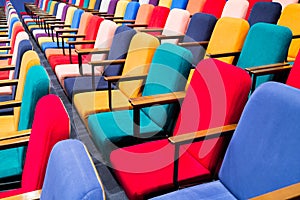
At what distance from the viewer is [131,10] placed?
4.14 meters

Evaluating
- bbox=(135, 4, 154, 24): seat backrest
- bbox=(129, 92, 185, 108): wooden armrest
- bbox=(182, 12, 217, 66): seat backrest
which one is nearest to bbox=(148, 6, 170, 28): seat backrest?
bbox=(135, 4, 154, 24): seat backrest

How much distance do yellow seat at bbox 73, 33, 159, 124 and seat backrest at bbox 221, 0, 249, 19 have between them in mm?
1207

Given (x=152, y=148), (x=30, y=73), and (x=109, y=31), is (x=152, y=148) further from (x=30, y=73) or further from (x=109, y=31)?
(x=109, y=31)

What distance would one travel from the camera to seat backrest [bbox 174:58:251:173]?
3.90 feet

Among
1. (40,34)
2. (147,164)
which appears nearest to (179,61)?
(147,164)

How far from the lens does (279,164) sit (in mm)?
944

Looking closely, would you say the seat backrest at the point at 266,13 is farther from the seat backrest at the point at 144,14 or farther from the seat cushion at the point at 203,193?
the seat cushion at the point at 203,193

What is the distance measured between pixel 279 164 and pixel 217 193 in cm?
25

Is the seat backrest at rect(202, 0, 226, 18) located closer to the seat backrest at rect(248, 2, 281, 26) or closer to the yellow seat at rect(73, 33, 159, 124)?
the seat backrest at rect(248, 2, 281, 26)

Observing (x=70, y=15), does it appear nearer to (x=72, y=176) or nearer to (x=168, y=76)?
(x=168, y=76)

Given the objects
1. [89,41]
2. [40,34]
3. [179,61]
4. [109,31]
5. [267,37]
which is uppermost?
[267,37]

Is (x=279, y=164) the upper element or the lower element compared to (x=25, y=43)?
upper

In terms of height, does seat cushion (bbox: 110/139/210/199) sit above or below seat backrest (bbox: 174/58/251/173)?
below

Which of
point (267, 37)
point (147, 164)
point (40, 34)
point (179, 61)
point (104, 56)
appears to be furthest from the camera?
point (40, 34)
